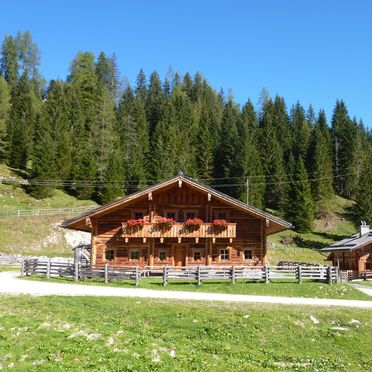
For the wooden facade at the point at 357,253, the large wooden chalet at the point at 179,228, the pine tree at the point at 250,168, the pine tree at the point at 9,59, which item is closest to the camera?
the large wooden chalet at the point at 179,228

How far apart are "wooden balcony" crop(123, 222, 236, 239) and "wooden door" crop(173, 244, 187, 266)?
2.14m

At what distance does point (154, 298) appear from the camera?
20.5 meters

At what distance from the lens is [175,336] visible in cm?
1495

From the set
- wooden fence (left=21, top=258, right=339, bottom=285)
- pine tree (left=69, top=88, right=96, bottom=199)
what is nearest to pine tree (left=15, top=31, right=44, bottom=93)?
pine tree (left=69, top=88, right=96, bottom=199)

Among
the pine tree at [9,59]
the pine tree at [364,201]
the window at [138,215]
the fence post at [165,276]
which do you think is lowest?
the fence post at [165,276]

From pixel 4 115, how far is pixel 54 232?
38.8 m

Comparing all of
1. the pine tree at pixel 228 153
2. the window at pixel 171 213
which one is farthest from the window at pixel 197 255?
the pine tree at pixel 228 153

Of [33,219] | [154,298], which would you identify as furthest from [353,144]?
[154,298]

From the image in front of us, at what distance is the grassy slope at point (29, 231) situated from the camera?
174 feet

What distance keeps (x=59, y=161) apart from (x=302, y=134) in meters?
53.9

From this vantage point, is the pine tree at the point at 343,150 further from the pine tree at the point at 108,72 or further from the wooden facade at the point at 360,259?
the pine tree at the point at 108,72

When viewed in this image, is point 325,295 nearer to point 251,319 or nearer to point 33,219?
point 251,319

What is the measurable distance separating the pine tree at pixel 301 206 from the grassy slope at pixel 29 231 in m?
37.9

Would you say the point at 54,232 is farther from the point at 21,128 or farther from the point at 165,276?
the point at 165,276
